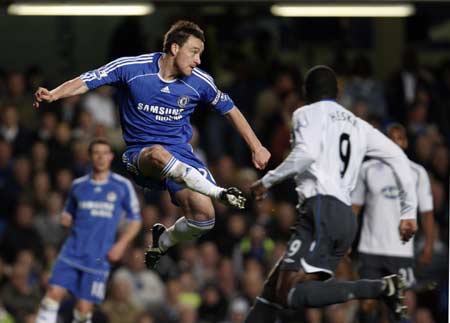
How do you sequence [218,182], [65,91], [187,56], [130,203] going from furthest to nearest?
[218,182]
[130,203]
[187,56]
[65,91]

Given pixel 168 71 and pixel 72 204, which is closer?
pixel 168 71

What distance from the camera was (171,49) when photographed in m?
11.6

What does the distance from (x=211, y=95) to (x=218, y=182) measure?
6.12m

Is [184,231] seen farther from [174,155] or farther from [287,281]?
[287,281]

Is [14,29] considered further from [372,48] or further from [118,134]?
[372,48]

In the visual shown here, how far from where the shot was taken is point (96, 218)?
14.8 meters

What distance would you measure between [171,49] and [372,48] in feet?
29.5

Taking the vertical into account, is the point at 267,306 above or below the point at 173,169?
below

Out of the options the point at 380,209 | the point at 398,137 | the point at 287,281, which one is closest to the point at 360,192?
the point at 380,209

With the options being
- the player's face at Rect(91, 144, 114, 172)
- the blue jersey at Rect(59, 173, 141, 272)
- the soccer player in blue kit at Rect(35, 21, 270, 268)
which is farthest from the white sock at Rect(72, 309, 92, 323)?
the soccer player in blue kit at Rect(35, 21, 270, 268)

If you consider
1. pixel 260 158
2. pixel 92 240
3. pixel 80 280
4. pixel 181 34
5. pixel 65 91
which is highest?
pixel 181 34

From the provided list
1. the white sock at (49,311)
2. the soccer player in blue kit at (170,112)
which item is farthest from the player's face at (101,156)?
the soccer player in blue kit at (170,112)

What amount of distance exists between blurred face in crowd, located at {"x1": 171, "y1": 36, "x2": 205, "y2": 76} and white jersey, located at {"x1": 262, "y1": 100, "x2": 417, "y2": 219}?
0.89 metres

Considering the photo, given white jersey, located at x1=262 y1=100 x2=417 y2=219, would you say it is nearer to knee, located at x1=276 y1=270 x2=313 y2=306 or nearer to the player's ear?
knee, located at x1=276 y1=270 x2=313 y2=306
